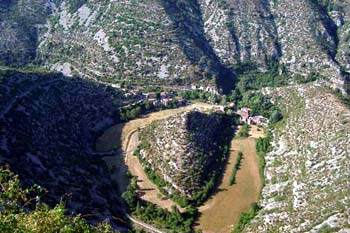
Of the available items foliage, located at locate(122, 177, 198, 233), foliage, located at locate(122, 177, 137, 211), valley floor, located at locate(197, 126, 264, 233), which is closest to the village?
valley floor, located at locate(197, 126, 264, 233)

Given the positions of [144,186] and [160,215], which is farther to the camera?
[144,186]

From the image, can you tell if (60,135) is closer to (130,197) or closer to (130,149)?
(130,149)

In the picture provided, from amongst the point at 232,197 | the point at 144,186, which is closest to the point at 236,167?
the point at 232,197

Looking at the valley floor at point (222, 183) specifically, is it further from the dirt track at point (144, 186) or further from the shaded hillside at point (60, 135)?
the shaded hillside at point (60, 135)

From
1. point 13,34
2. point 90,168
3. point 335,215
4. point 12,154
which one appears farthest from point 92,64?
point 335,215

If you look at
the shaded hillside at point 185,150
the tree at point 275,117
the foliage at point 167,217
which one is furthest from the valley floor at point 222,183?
the tree at point 275,117

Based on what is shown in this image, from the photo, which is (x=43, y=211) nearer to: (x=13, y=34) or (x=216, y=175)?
(x=216, y=175)
